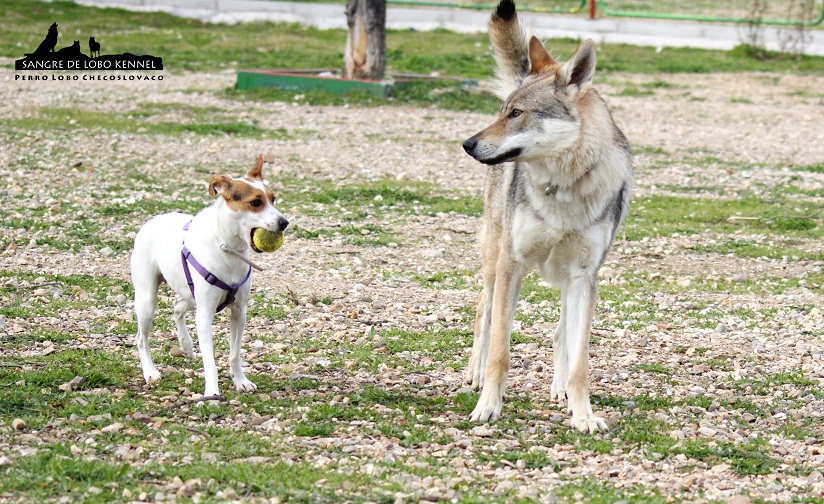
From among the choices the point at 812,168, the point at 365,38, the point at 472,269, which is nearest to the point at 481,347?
the point at 472,269

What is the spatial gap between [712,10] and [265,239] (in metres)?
21.3

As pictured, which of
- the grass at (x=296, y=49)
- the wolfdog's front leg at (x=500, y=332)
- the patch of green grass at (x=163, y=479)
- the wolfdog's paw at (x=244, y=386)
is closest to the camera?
the patch of green grass at (x=163, y=479)

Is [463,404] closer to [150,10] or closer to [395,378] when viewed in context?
[395,378]

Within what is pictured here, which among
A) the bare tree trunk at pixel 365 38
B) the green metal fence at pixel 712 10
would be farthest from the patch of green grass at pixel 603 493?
the green metal fence at pixel 712 10

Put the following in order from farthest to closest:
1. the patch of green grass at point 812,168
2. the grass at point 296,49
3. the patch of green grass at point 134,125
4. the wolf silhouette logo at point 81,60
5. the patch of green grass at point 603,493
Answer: the grass at point 296,49 → the wolf silhouette logo at point 81,60 → the patch of green grass at point 134,125 → the patch of green grass at point 812,168 → the patch of green grass at point 603,493

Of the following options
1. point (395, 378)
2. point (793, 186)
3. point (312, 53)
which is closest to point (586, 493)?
point (395, 378)

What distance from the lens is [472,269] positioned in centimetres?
880

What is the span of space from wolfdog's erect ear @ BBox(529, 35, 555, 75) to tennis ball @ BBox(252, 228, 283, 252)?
163cm

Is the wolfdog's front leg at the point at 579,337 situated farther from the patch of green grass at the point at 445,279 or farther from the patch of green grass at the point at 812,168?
the patch of green grass at the point at 812,168

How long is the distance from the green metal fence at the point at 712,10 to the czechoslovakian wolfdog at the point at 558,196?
19083mm

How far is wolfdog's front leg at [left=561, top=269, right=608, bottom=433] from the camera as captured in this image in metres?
5.64

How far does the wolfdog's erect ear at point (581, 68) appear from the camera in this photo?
18.1 ft

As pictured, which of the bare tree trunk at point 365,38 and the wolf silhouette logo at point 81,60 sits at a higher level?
the bare tree trunk at point 365,38

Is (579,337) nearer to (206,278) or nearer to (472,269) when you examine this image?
(206,278)
